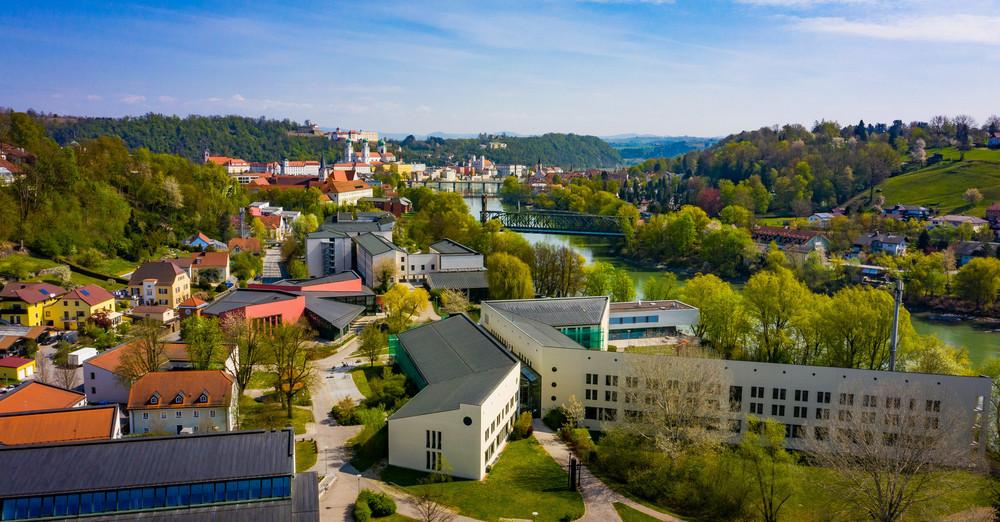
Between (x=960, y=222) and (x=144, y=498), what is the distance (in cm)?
4854

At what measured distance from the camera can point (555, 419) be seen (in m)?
16.5

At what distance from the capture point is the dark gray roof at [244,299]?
23.5m

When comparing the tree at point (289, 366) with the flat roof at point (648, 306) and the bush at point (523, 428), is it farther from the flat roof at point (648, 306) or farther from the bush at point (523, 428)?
the flat roof at point (648, 306)

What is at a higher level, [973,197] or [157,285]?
[973,197]

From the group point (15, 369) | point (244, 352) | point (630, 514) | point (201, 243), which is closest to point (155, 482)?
point (630, 514)

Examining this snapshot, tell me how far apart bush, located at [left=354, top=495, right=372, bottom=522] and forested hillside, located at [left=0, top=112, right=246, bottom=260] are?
23.6 meters

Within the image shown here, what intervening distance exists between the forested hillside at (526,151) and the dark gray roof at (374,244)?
317 feet

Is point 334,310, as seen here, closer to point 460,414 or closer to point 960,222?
point 460,414

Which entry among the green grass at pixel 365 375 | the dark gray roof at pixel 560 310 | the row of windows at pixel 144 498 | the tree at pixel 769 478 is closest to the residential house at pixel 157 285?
the green grass at pixel 365 375

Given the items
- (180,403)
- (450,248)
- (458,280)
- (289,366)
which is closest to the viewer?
(180,403)

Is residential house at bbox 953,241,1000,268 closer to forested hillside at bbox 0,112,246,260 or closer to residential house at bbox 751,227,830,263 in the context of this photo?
residential house at bbox 751,227,830,263

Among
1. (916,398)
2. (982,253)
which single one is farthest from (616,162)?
(916,398)

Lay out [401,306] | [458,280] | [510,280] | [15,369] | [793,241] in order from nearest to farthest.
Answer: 1. [15,369]
2. [401,306]
3. [510,280]
4. [458,280]
5. [793,241]

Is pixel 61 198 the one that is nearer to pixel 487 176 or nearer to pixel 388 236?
pixel 388 236
